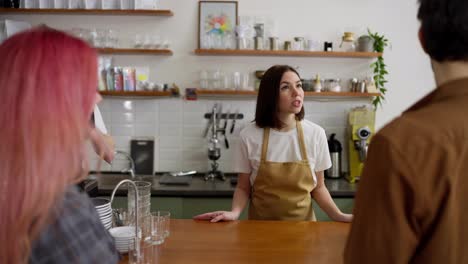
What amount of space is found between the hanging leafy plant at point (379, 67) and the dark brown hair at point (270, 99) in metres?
1.51

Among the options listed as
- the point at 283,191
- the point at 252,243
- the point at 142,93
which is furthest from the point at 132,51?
the point at 252,243

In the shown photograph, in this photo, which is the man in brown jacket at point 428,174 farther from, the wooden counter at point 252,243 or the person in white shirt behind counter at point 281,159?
the person in white shirt behind counter at point 281,159

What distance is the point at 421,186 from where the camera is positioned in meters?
0.77

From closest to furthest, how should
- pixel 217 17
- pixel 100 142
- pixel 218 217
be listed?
1. pixel 100 142
2. pixel 218 217
3. pixel 217 17

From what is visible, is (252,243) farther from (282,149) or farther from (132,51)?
(132,51)

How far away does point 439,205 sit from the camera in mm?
785

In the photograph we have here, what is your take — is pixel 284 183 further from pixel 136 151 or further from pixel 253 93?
pixel 136 151

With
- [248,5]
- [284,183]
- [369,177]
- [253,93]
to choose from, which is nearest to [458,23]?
[369,177]

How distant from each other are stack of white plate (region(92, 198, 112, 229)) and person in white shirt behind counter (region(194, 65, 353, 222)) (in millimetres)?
794

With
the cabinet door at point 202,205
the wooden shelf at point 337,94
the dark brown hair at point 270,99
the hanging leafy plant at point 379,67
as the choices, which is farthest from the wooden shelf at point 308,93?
the dark brown hair at point 270,99

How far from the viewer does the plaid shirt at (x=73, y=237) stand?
789 millimetres

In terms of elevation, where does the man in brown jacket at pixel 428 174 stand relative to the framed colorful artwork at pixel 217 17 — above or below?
below

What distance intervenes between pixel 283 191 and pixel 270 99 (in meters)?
0.50

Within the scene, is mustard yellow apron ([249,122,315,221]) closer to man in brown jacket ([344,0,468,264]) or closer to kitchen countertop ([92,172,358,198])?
kitchen countertop ([92,172,358,198])
